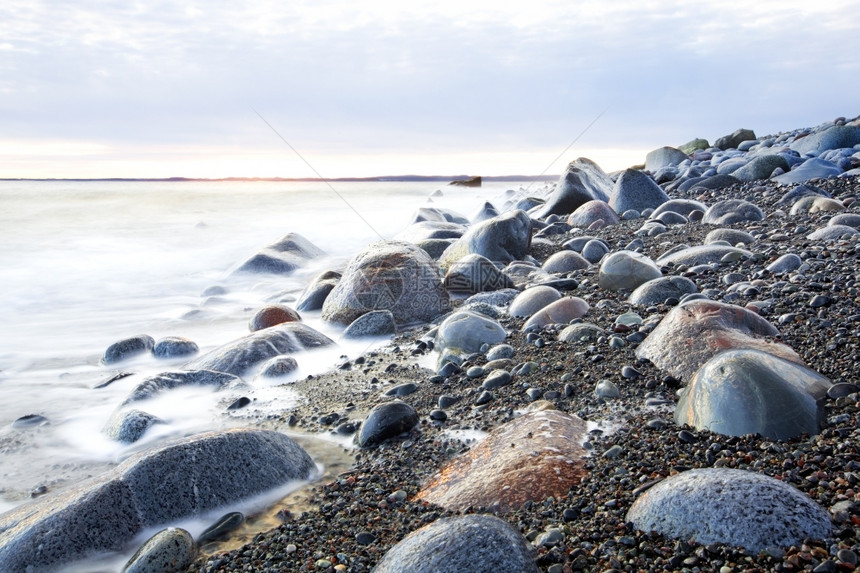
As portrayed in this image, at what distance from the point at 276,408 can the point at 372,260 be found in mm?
1871

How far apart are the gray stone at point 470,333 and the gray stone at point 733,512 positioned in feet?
6.21

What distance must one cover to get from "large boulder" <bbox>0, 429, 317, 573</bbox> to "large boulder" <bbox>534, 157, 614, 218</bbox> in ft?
21.6

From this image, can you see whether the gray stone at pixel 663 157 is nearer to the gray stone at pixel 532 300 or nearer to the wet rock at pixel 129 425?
the gray stone at pixel 532 300

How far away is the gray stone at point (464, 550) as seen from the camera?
5.46 feet

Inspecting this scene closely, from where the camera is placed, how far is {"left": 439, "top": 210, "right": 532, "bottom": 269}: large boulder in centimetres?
599

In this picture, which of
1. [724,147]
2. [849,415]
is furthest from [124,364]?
[724,147]

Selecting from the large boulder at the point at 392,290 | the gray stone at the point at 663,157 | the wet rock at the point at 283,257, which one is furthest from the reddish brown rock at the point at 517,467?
the gray stone at the point at 663,157

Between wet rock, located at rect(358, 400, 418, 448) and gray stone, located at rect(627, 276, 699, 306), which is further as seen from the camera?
gray stone, located at rect(627, 276, 699, 306)

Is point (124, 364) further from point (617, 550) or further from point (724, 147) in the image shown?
point (724, 147)

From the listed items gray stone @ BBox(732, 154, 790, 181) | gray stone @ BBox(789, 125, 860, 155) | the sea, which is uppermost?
gray stone @ BBox(789, 125, 860, 155)

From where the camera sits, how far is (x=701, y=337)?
2900 mm

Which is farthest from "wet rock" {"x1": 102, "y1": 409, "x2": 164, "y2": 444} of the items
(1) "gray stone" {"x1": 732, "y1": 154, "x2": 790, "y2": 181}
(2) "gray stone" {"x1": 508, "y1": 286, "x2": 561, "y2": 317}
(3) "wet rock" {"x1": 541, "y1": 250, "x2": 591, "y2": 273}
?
(1) "gray stone" {"x1": 732, "y1": 154, "x2": 790, "y2": 181}

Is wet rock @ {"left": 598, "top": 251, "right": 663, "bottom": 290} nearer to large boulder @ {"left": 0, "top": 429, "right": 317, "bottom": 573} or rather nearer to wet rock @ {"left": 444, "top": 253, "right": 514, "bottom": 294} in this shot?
wet rock @ {"left": 444, "top": 253, "right": 514, "bottom": 294}

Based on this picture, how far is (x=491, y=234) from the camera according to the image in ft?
19.9
